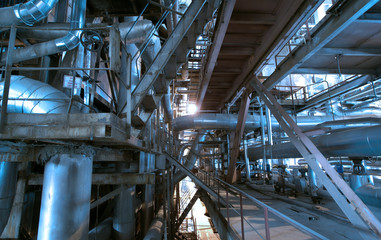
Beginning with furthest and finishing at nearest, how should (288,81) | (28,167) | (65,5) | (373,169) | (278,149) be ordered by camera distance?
(373,169)
(288,81)
(278,149)
(65,5)
(28,167)

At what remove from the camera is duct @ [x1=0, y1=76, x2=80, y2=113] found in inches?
Result: 112

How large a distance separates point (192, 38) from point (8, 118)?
3170 millimetres

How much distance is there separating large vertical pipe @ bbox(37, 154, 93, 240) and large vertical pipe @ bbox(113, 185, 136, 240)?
298cm

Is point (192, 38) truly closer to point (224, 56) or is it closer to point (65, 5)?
Answer: point (224, 56)

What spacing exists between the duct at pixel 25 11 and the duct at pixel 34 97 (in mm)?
1502

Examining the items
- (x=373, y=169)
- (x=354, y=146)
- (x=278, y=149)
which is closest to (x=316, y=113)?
(x=373, y=169)

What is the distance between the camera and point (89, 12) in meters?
6.11

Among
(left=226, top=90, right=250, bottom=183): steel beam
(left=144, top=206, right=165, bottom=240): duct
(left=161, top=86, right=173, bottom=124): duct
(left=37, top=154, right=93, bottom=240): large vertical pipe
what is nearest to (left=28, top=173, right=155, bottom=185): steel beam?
(left=37, top=154, right=93, bottom=240): large vertical pipe

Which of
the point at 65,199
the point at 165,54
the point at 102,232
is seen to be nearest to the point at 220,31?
the point at 165,54

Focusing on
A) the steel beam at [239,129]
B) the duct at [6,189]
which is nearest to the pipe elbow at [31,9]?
the duct at [6,189]

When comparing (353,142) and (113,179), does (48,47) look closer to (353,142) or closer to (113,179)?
(113,179)

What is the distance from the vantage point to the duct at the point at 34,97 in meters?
2.86

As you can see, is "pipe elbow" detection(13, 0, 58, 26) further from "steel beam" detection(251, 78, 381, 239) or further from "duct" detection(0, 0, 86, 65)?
"steel beam" detection(251, 78, 381, 239)

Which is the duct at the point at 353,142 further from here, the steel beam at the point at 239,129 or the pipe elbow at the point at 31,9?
the pipe elbow at the point at 31,9
